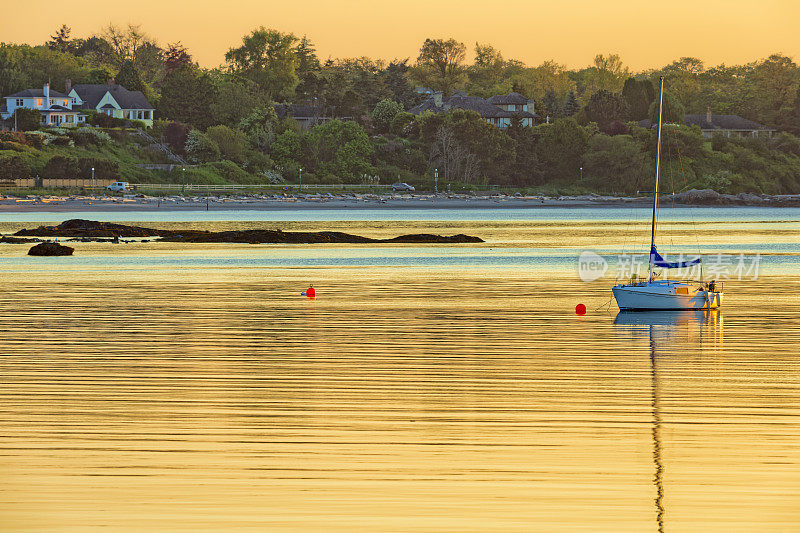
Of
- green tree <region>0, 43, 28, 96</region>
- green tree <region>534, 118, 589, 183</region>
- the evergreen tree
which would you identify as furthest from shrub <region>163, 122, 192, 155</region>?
green tree <region>534, 118, 589, 183</region>

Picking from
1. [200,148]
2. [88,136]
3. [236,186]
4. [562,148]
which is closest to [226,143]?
[200,148]

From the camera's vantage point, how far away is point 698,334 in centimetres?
3166

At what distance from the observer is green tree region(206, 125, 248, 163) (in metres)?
163

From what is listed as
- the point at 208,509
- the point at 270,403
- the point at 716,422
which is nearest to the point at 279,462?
the point at 208,509

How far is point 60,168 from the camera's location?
144 metres

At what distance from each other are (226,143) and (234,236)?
274 ft

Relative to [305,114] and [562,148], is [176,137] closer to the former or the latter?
[305,114]

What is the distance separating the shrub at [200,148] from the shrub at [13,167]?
25.2 meters

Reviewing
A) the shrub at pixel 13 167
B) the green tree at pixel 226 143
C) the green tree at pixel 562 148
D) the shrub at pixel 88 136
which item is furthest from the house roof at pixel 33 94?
the green tree at pixel 562 148

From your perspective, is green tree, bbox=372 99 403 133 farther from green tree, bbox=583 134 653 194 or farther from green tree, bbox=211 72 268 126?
green tree, bbox=583 134 653 194

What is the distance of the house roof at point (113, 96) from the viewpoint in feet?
573

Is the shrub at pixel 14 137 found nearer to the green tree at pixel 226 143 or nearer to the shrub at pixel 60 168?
the shrub at pixel 60 168

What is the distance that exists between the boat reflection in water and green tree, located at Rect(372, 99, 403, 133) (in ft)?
497

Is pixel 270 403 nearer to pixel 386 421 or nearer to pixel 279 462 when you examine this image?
pixel 386 421
